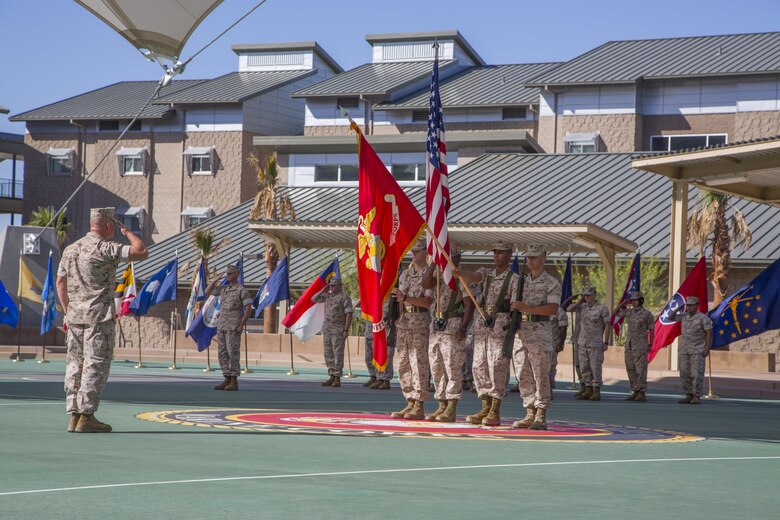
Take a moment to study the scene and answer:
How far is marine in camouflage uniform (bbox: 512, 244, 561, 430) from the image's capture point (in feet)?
42.7

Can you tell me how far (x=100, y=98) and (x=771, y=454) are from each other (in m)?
60.7

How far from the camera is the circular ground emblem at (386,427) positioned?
12438 millimetres

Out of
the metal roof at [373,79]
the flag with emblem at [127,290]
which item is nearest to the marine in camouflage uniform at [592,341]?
the flag with emblem at [127,290]

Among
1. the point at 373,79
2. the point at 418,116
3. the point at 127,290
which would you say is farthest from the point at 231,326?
the point at 373,79

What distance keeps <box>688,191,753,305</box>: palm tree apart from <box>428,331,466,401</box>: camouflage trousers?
925 inches

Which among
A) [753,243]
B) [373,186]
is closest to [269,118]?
[753,243]

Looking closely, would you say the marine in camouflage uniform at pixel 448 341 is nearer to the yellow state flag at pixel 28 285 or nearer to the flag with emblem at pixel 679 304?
the flag with emblem at pixel 679 304

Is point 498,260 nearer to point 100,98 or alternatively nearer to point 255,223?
point 255,223

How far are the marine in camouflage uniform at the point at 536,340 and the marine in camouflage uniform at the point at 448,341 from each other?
34.5 inches

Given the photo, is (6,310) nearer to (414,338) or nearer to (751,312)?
(751,312)

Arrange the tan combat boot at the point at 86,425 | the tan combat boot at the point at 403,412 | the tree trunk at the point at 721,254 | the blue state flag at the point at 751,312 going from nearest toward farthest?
the tan combat boot at the point at 86,425
the tan combat boot at the point at 403,412
the blue state flag at the point at 751,312
the tree trunk at the point at 721,254

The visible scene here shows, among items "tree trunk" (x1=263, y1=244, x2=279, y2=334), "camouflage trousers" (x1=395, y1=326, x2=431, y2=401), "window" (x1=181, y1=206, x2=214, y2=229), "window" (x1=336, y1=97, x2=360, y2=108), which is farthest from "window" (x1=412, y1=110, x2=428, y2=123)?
"camouflage trousers" (x1=395, y1=326, x2=431, y2=401)

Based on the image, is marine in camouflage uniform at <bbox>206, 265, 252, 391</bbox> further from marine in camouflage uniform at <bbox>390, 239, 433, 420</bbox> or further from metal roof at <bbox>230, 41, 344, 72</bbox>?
metal roof at <bbox>230, 41, 344, 72</bbox>

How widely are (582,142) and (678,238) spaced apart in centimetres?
2585
